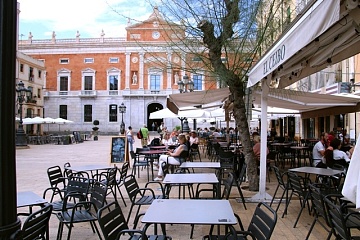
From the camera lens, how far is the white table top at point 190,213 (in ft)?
9.30

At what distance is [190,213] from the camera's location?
10.1 feet

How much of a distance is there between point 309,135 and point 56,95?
40.1 meters

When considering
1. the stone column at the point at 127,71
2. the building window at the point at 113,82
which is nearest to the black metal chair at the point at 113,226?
the stone column at the point at 127,71

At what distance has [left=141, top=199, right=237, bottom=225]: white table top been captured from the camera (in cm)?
284

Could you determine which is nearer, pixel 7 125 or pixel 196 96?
pixel 7 125

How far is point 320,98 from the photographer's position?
28.0 ft

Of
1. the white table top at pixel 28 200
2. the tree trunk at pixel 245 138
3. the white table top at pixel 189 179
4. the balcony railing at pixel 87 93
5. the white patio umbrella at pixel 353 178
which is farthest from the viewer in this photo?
the balcony railing at pixel 87 93

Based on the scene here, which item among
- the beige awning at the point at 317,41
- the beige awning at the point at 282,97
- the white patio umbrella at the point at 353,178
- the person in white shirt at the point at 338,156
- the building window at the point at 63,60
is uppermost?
the building window at the point at 63,60

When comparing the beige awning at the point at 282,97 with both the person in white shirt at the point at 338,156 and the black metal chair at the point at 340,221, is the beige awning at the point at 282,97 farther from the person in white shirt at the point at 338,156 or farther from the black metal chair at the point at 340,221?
the black metal chair at the point at 340,221

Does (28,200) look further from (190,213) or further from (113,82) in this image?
(113,82)

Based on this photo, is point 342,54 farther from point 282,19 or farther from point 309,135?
point 309,135

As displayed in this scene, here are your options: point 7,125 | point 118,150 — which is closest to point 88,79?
point 118,150

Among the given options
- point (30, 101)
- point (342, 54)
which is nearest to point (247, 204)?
point (342, 54)

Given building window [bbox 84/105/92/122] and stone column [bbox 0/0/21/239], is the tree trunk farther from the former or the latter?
building window [bbox 84/105/92/122]
